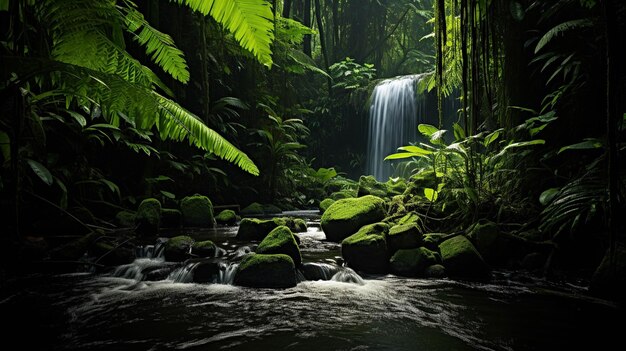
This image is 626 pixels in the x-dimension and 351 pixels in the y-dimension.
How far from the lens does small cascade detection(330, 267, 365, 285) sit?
12.6ft

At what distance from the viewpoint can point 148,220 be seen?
5863mm

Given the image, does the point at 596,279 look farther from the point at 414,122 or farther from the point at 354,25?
the point at 354,25

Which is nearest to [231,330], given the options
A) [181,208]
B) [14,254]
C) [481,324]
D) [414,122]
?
[481,324]

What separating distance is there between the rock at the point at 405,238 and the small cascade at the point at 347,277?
26.6 inches

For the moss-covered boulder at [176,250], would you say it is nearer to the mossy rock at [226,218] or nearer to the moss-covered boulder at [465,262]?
Answer: the mossy rock at [226,218]

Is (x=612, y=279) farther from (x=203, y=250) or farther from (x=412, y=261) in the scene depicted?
(x=203, y=250)

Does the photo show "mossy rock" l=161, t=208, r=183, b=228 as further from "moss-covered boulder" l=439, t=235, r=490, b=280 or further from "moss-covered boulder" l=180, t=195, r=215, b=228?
"moss-covered boulder" l=439, t=235, r=490, b=280

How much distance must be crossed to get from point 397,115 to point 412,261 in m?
10.2

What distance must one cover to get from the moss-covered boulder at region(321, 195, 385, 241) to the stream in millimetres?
1568

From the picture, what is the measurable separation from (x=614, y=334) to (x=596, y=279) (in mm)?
802

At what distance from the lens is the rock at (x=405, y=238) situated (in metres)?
4.26

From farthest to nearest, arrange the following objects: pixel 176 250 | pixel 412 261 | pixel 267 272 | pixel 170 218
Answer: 1. pixel 170 218
2. pixel 176 250
3. pixel 412 261
4. pixel 267 272

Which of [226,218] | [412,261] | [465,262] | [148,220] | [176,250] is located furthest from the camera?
[226,218]

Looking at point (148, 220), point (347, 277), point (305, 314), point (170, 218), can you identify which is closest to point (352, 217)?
point (347, 277)
